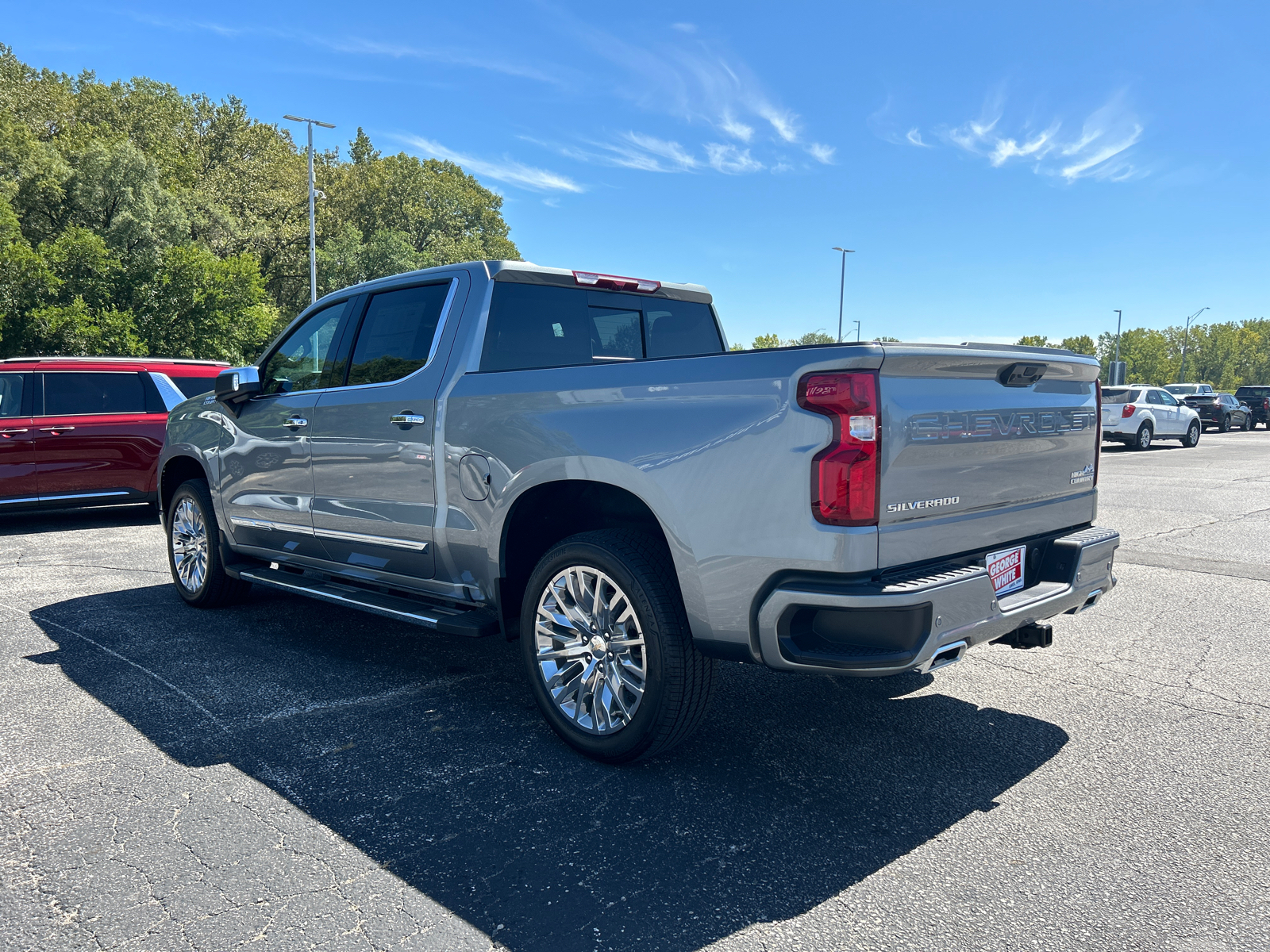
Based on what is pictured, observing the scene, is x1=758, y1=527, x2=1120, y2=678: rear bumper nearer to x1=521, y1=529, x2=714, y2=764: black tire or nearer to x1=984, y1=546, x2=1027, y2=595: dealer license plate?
x1=984, y1=546, x2=1027, y2=595: dealer license plate

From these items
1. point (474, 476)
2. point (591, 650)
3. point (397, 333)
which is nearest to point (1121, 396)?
point (397, 333)

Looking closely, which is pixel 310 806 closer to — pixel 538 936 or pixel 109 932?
pixel 109 932

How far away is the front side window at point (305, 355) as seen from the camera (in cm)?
507

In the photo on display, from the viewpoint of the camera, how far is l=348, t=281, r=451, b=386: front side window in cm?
442

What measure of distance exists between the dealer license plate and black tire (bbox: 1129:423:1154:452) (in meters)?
23.0

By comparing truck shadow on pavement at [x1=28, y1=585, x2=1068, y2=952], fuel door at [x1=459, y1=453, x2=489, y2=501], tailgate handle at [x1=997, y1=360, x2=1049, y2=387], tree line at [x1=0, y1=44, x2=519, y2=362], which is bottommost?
truck shadow on pavement at [x1=28, y1=585, x2=1068, y2=952]

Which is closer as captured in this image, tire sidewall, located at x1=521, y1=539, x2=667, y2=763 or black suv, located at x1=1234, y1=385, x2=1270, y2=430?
tire sidewall, located at x1=521, y1=539, x2=667, y2=763

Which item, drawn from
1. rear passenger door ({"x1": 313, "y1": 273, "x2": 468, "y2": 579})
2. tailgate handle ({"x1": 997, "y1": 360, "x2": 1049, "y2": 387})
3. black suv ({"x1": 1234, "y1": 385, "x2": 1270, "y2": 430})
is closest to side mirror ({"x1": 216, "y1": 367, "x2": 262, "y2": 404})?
rear passenger door ({"x1": 313, "y1": 273, "x2": 468, "y2": 579})

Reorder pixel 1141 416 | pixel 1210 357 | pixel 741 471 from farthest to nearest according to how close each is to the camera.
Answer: pixel 1210 357, pixel 1141 416, pixel 741 471

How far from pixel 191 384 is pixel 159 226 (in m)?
23.8

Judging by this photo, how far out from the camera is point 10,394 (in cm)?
966

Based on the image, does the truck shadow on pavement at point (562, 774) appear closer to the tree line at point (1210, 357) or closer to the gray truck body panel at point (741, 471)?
the gray truck body panel at point (741, 471)

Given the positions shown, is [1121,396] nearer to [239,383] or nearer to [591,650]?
[239,383]

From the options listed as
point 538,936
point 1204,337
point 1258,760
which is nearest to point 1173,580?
point 1258,760
